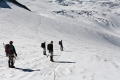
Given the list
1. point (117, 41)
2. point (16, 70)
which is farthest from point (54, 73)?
point (117, 41)

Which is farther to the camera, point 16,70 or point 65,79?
point 16,70

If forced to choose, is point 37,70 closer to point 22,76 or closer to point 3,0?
point 22,76

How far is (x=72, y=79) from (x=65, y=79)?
0.42 metres

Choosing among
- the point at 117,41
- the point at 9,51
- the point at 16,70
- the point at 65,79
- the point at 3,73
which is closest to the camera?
the point at 65,79

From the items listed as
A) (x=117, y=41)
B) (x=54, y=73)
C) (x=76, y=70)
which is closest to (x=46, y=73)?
(x=54, y=73)

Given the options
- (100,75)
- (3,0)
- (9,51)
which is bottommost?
(100,75)

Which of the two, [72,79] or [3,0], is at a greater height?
[3,0]

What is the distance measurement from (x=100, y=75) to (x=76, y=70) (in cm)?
170

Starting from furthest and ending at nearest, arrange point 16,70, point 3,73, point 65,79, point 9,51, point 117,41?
point 117,41 → point 9,51 → point 16,70 → point 3,73 → point 65,79

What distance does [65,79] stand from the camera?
1170 centimetres

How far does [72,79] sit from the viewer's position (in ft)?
38.9

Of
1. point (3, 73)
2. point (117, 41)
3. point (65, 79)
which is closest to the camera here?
point (65, 79)

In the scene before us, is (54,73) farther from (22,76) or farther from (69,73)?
(22,76)

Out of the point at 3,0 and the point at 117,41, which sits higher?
the point at 3,0
